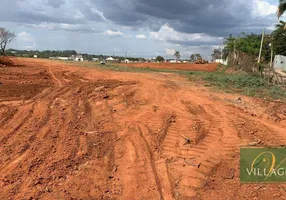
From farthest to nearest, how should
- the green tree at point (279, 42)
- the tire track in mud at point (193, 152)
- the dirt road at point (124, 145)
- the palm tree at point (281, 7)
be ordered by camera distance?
the green tree at point (279, 42)
the palm tree at point (281, 7)
the tire track in mud at point (193, 152)
the dirt road at point (124, 145)

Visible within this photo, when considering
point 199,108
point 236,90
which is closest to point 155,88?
point 199,108

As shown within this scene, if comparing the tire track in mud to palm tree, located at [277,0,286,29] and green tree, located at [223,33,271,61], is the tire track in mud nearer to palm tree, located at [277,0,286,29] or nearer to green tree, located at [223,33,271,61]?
palm tree, located at [277,0,286,29]

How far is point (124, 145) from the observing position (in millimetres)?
5359

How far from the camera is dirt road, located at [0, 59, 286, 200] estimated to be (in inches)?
162

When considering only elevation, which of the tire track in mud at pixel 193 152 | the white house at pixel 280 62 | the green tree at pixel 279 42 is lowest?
the tire track in mud at pixel 193 152

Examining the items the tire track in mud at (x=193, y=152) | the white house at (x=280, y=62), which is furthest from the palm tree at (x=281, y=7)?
the white house at (x=280, y=62)

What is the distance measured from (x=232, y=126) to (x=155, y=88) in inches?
171

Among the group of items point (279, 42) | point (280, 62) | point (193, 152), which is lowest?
point (193, 152)

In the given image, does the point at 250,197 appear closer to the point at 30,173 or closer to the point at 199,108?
the point at 30,173

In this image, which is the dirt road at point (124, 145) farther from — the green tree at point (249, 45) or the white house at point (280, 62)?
the green tree at point (249, 45)

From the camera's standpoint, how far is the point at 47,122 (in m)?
6.11

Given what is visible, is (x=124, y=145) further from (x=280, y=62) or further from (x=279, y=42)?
(x=279, y=42)

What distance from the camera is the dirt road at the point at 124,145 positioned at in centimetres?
411

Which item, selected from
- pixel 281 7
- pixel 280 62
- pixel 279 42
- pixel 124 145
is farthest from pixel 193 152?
pixel 279 42
